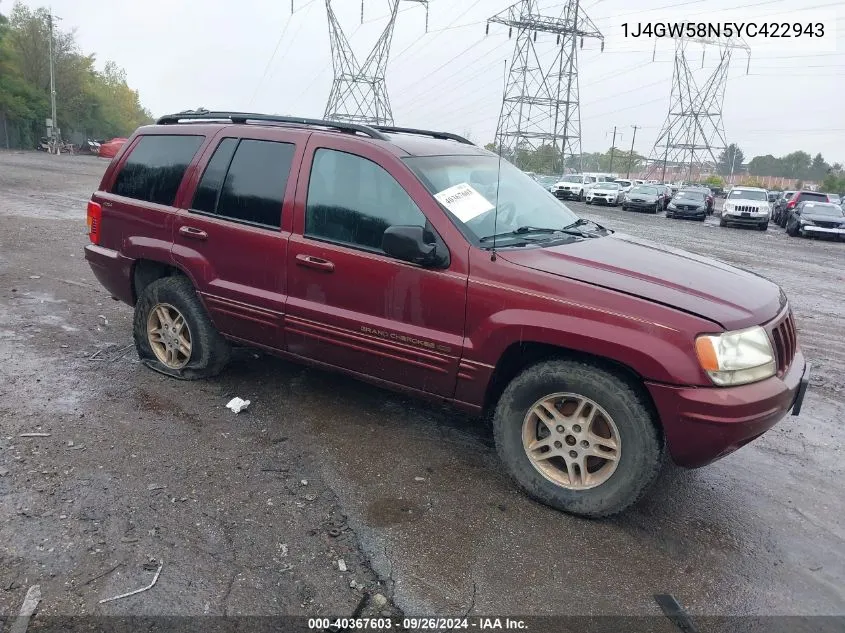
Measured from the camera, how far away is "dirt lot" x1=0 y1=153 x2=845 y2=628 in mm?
2666

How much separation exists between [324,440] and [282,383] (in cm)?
102

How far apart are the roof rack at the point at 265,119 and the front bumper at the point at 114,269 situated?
1129mm

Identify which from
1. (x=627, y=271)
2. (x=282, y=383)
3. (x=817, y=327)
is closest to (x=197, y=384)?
(x=282, y=383)

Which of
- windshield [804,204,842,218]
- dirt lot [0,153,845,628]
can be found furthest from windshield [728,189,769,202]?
dirt lot [0,153,845,628]

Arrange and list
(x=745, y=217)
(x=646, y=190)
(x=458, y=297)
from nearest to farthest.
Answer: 1. (x=458, y=297)
2. (x=745, y=217)
3. (x=646, y=190)

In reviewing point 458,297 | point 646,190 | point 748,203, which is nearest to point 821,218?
point 748,203

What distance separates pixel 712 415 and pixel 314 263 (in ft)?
7.53

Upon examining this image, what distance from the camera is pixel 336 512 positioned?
3.19 meters

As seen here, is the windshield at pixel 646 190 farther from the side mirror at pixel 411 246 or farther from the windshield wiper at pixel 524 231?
the side mirror at pixel 411 246

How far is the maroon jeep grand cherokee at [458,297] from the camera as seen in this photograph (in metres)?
3.00

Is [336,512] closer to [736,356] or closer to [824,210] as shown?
[736,356]

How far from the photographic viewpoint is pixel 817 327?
7.52 m

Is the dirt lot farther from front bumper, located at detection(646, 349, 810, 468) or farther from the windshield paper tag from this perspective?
the windshield paper tag

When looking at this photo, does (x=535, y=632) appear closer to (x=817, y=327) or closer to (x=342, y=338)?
(x=342, y=338)
